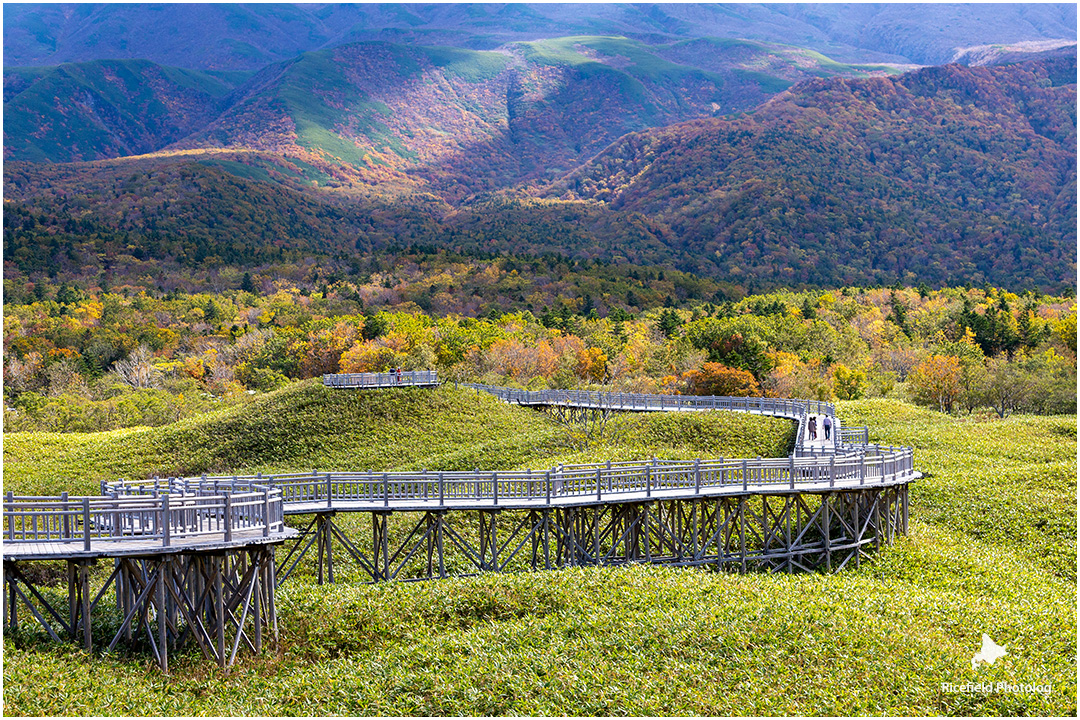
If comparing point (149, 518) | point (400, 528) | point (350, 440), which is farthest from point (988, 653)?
point (350, 440)

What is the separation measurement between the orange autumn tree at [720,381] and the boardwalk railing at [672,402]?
59.6ft

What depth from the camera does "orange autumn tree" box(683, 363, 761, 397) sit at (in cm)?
8412

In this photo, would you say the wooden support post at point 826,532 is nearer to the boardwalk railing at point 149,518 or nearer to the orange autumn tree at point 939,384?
the boardwalk railing at point 149,518

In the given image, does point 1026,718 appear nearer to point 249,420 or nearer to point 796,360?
point 249,420

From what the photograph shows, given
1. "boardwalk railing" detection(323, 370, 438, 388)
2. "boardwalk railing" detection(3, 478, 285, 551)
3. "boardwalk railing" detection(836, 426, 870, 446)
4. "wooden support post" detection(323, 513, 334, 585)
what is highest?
"boardwalk railing" detection(323, 370, 438, 388)

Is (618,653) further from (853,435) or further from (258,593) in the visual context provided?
(853,435)

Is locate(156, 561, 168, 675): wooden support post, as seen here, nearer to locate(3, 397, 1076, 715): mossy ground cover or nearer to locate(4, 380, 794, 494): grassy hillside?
locate(3, 397, 1076, 715): mossy ground cover

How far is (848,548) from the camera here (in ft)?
110

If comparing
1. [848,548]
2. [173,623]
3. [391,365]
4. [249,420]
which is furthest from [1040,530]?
[391,365]

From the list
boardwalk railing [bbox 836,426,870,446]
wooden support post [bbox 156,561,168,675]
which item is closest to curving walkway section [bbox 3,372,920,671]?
wooden support post [bbox 156,561,168,675]

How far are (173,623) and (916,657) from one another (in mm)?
16934

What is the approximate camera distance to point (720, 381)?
8494 cm

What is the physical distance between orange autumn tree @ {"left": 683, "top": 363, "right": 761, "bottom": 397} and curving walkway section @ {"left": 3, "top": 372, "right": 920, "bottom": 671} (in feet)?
125

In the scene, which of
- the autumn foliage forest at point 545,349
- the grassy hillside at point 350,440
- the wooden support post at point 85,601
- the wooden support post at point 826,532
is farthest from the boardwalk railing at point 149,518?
the autumn foliage forest at point 545,349
